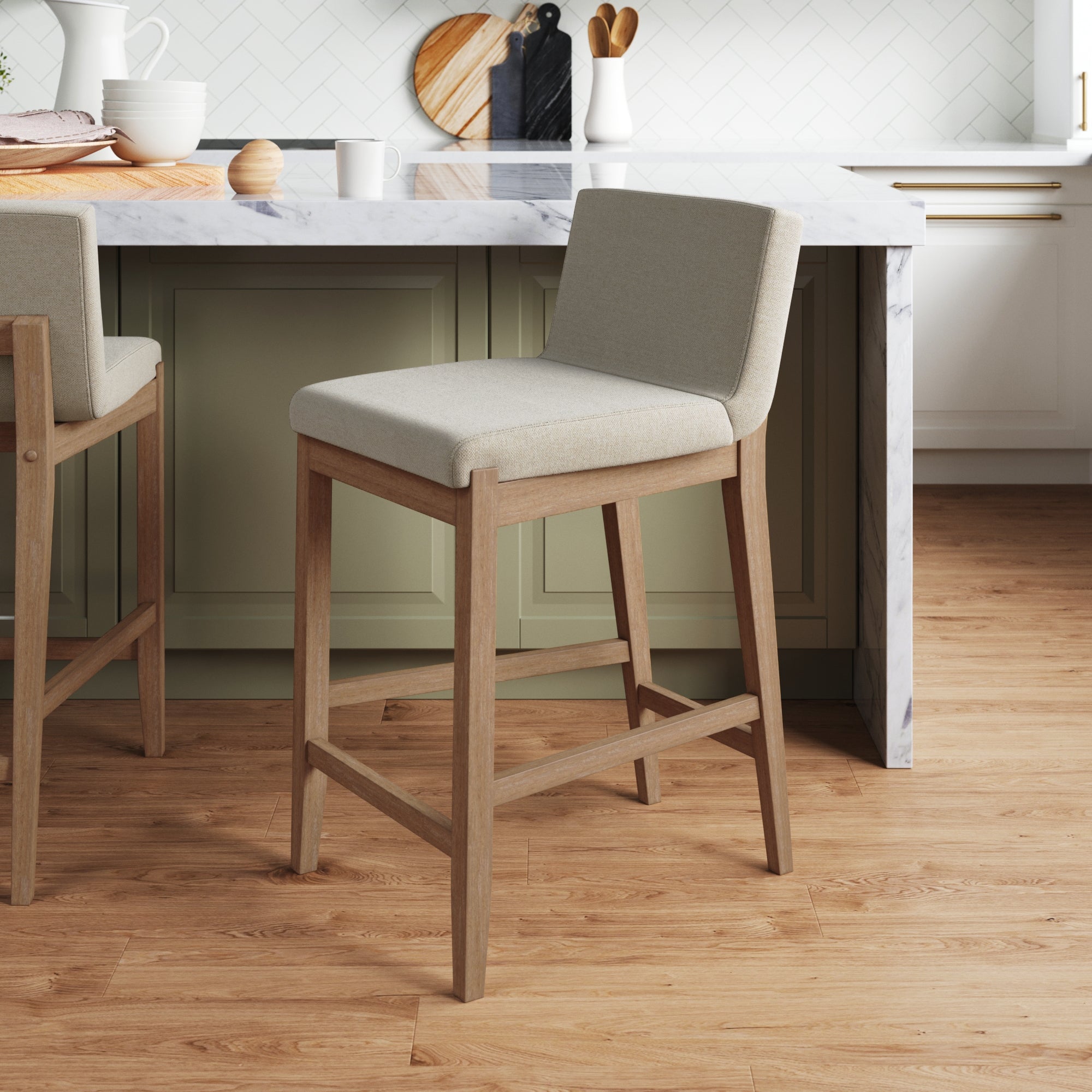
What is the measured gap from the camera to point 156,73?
426 cm

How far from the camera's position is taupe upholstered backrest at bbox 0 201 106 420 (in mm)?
1562

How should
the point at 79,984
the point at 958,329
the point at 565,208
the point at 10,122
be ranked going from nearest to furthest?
the point at 79,984
the point at 565,208
the point at 10,122
the point at 958,329

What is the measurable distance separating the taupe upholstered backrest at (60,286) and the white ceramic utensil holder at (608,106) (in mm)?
2654

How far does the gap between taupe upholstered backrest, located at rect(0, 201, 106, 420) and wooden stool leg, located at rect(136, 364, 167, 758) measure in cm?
35

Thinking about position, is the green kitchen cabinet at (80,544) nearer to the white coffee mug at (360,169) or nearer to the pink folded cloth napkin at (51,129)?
the pink folded cloth napkin at (51,129)

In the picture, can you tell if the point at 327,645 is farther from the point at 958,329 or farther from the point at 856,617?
the point at 958,329

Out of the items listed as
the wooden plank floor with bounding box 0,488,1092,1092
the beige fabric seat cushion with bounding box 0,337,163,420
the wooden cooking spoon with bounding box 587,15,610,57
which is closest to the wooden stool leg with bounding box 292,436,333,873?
the wooden plank floor with bounding box 0,488,1092,1092

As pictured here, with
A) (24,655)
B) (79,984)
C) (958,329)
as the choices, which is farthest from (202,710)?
(958,329)

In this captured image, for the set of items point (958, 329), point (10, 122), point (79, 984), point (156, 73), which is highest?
point (156, 73)

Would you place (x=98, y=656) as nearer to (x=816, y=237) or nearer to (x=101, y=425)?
(x=101, y=425)

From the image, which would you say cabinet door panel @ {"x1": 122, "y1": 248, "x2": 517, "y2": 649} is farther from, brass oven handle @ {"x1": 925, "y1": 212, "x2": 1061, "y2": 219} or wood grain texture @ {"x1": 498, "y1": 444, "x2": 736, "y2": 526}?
brass oven handle @ {"x1": 925, "y1": 212, "x2": 1061, "y2": 219}

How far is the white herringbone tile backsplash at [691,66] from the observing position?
4254mm

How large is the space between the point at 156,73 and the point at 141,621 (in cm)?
282

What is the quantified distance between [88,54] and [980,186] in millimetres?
2447
